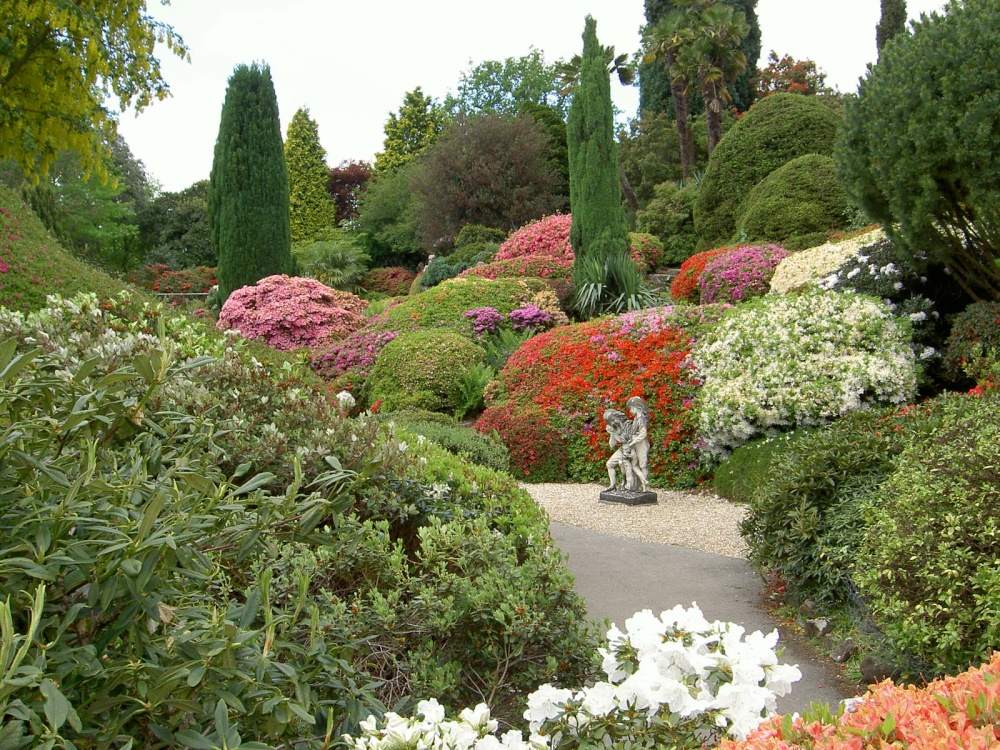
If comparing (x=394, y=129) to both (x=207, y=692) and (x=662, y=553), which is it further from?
(x=207, y=692)

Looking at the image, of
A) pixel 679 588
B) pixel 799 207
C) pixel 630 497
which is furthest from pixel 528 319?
pixel 679 588

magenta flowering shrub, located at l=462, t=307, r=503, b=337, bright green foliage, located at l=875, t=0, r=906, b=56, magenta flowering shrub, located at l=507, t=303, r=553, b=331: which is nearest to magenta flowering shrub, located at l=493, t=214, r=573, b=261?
magenta flowering shrub, located at l=507, t=303, r=553, b=331

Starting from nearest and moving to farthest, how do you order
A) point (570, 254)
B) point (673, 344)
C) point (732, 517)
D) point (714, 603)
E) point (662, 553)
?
point (714, 603)
point (662, 553)
point (732, 517)
point (673, 344)
point (570, 254)

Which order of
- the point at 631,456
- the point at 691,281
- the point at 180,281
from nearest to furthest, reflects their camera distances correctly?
the point at 631,456 < the point at 691,281 < the point at 180,281

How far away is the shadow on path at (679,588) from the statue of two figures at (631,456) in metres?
2.08

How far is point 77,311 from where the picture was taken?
4.99 metres

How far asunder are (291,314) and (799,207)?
1059 cm

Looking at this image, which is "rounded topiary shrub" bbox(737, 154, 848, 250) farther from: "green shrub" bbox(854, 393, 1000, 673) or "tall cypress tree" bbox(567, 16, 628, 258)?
"green shrub" bbox(854, 393, 1000, 673)

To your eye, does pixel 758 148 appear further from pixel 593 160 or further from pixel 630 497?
pixel 630 497

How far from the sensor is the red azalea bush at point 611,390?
9.60m

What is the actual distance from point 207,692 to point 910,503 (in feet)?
11.4

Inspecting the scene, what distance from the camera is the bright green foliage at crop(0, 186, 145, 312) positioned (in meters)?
7.34

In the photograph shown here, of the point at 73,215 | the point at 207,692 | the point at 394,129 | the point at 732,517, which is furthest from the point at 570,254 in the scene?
the point at 394,129

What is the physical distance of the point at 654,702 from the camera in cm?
183
